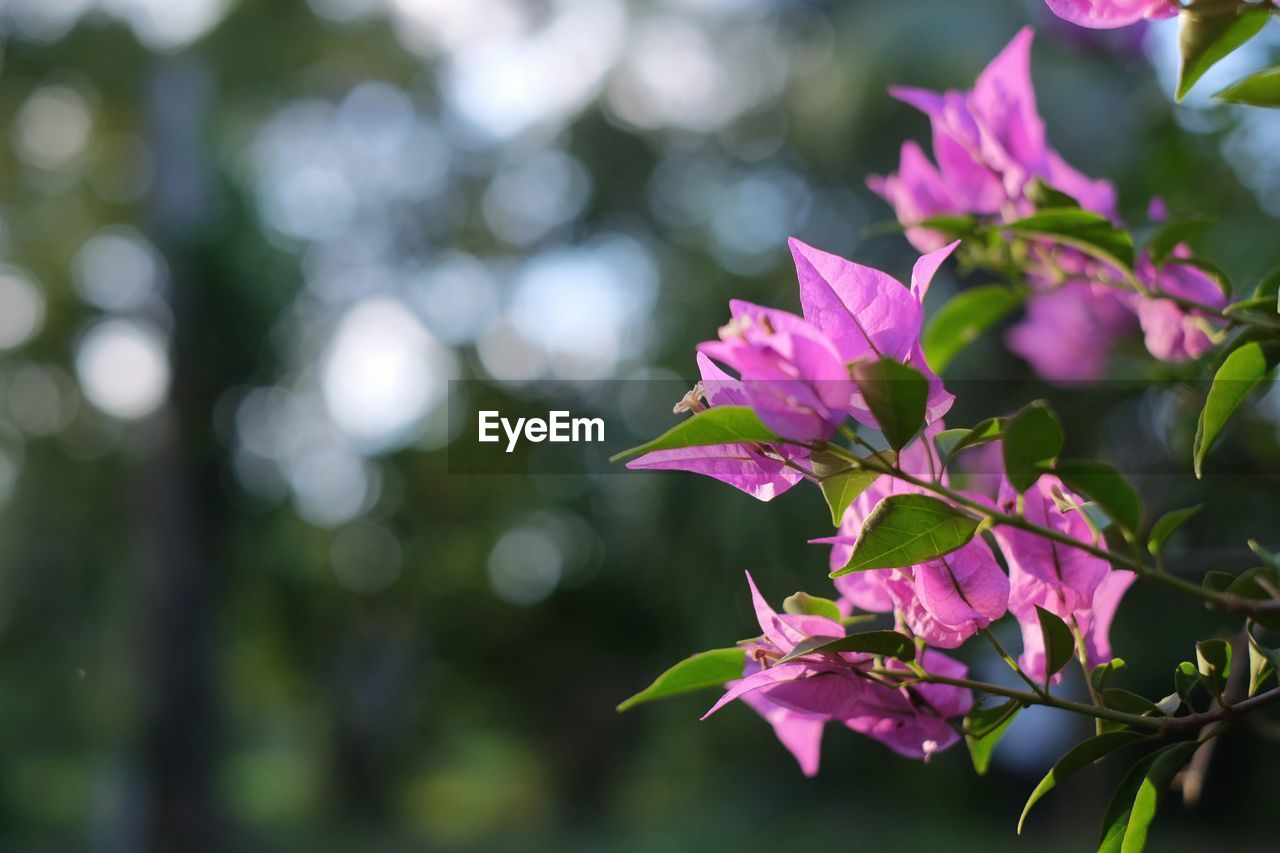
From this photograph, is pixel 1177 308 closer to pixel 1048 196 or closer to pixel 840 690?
pixel 1048 196

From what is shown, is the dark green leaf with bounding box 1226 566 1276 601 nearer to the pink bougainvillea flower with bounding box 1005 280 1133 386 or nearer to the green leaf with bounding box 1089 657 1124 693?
the green leaf with bounding box 1089 657 1124 693

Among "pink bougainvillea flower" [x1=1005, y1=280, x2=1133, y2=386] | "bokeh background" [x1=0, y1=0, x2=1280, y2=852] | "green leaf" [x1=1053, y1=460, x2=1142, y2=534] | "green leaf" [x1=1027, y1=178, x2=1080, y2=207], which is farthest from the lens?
"bokeh background" [x1=0, y1=0, x2=1280, y2=852]

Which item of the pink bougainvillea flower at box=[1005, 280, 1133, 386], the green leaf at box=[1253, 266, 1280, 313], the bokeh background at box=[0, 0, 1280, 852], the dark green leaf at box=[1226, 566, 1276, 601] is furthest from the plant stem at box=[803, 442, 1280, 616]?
the bokeh background at box=[0, 0, 1280, 852]

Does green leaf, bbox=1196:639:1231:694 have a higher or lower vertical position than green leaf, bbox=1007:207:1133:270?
lower

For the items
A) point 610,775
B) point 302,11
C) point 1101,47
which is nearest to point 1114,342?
point 1101,47

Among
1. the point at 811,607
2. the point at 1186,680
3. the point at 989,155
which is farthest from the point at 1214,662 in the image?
the point at 989,155

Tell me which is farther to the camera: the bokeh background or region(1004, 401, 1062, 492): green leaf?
the bokeh background
